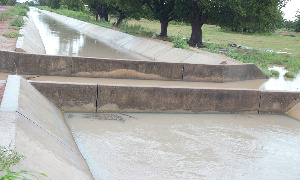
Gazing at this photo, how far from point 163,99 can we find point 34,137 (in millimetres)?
4705

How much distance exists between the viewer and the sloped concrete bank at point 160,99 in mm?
8805

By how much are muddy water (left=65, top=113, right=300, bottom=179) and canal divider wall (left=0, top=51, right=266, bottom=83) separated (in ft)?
13.0

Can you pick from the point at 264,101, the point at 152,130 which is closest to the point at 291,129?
the point at 264,101

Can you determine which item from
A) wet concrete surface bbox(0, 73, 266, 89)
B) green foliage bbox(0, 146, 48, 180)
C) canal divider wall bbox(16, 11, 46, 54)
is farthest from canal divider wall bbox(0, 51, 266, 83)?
green foliage bbox(0, 146, 48, 180)

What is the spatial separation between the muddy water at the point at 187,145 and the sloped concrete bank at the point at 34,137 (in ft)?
1.76

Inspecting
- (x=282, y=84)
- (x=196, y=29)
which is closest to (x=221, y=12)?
(x=196, y=29)

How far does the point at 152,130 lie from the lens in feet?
26.3

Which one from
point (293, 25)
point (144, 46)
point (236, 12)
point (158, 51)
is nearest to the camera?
point (158, 51)

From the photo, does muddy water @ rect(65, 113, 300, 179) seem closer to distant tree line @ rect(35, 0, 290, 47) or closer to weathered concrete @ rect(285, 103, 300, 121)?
weathered concrete @ rect(285, 103, 300, 121)

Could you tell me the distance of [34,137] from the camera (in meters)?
4.96

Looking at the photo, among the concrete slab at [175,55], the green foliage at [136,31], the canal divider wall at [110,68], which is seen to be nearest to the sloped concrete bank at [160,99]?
the canal divider wall at [110,68]

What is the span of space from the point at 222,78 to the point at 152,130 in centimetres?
668

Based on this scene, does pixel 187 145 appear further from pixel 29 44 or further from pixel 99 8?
pixel 99 8

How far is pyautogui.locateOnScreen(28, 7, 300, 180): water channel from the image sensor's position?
6180mm
